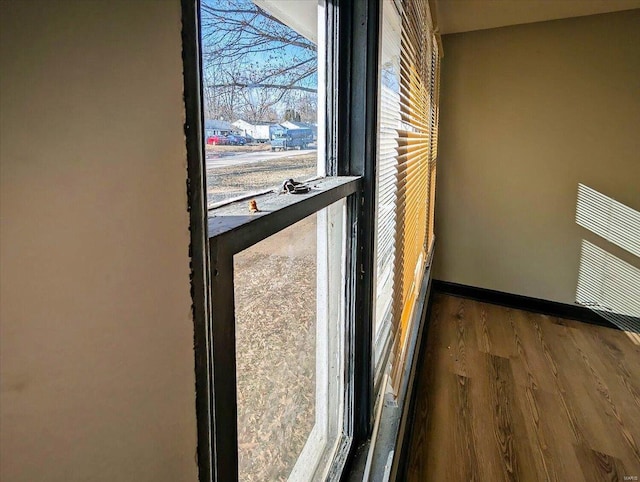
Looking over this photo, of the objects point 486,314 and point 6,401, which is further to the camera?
point 486,314

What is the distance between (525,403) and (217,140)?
2.27 meters

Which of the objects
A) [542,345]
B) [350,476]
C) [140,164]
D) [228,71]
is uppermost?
[228,71]

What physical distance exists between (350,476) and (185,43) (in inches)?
41.4

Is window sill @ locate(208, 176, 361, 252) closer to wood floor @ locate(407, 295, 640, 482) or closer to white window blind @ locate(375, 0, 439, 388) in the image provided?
white window blind @ locate(375, 0, 439, 388)

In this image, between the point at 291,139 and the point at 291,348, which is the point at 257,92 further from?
the point at 291,348

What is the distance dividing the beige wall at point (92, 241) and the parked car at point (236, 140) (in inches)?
8.9

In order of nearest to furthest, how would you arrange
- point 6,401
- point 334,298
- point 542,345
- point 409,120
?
1. point 6,401
2. point 334,298
3. point 409,120
4. point 542,345

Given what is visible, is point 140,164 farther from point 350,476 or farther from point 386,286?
point 386,286

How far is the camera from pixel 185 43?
29 centimetres

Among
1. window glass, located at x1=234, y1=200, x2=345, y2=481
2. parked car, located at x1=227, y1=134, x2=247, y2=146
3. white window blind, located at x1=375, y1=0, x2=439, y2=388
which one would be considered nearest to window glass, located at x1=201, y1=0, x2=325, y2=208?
parked car, located at x1=227, y1=134, x2=247, y2=146

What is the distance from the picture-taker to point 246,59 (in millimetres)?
539

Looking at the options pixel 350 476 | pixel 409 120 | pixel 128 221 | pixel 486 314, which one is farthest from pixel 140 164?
pixel 486 314

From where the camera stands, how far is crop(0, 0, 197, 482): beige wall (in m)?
0.20

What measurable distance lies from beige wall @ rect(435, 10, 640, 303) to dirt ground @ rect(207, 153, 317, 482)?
2894 mm
